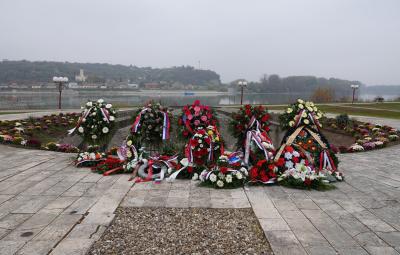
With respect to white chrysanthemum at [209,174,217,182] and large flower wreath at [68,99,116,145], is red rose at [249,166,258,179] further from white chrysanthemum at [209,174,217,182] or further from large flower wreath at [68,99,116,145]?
large flower wreath at [68,99,116,145]

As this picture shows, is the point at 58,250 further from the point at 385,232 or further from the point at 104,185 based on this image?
the point at 385,232

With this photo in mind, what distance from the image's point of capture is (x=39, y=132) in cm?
1160

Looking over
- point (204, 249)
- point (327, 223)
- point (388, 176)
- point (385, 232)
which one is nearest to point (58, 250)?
point (204, 249)

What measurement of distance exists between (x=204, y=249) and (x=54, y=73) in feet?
280

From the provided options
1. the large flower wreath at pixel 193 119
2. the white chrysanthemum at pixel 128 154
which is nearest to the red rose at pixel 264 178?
the large flower wreath at pixel 193 119

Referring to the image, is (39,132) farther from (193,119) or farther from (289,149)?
(289,149)

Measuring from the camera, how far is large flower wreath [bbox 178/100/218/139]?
683cm

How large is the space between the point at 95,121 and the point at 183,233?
14.2 feet

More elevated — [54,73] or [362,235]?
[54,73]

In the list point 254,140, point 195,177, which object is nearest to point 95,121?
point 195,177

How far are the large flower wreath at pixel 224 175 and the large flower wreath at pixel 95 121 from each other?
265 cm

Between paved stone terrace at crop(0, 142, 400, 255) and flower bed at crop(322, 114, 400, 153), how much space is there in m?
2.92

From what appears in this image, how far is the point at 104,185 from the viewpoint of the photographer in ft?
19.0

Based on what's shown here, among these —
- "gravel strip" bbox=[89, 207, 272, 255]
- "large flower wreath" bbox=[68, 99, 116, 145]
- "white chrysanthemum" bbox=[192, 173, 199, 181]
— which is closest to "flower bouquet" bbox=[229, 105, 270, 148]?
"white chrysanthemum" bbox=[192, 173, 199, 181]
